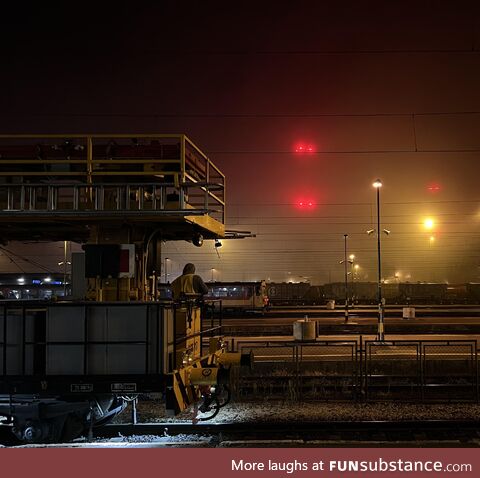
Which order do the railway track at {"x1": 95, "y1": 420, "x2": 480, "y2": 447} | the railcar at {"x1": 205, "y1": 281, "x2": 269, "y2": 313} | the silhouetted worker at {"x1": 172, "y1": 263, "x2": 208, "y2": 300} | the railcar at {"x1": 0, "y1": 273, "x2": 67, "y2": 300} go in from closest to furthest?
the railway track at {"x1": 95, "y1": 420, "x2": 480, "y2": 447} < the silhouetted worker at {"x1": 172, "y1": 263, "x2": 208, "y2": 300} < the railcar at {"x1": 0, "y1": 273, "x2": 67, "y2": 300} < the railcar at {"x1": 205, "y1": 281, "x2": 269, "y2": 313}

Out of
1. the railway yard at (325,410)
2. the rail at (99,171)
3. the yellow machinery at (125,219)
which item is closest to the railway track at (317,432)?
the railway yard at (325,410)

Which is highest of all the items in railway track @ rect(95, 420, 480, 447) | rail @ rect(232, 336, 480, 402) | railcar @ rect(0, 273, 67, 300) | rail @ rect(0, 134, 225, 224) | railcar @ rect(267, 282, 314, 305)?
rail @ rect(0, 134, 225, 224)

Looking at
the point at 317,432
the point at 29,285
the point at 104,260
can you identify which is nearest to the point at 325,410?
the point at 317,432

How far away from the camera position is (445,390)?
12305mm

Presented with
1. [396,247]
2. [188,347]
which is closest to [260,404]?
[188,347]

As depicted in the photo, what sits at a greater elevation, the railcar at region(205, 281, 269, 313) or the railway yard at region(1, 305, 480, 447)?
the railcar at region(205, 281, 269, 313)

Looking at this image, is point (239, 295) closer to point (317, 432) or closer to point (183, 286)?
point (317, 432)

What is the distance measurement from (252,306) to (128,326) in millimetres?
32618

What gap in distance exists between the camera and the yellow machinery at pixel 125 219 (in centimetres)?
688

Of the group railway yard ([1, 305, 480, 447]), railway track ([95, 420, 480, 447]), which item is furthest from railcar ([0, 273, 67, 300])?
railway track ([95, 420, 480, 447])

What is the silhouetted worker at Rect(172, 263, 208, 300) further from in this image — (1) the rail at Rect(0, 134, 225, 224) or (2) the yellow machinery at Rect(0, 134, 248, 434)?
(1) the rail at Rect(0, 134, 225, 224)

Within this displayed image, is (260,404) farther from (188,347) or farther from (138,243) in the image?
(138,243)

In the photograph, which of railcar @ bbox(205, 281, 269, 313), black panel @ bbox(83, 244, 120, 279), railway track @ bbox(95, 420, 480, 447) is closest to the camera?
black panel @ bbox(83, 244, 120, 279)

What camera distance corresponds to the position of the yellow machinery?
688 cm
